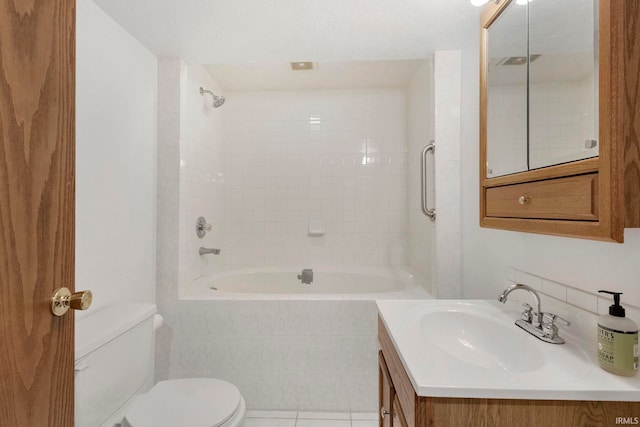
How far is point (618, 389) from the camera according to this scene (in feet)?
2.13

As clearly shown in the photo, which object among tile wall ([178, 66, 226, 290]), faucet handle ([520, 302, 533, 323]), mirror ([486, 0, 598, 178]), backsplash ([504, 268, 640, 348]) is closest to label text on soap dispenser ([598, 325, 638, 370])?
backsplash ([504, 268, 640, 348])

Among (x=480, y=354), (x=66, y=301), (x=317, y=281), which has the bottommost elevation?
(x=317, y=281)

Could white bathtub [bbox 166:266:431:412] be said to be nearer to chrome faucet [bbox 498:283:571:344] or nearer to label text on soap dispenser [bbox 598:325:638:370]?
chrome faucet [bbox 498:283:571:344]

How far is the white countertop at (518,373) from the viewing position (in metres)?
0.66

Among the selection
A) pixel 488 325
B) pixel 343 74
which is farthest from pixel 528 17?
pixel 343 74

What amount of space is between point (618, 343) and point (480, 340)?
434 millimetres

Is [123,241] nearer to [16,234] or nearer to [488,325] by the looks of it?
[16,234]

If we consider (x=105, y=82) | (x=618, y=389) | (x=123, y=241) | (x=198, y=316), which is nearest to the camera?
(x=618, y=389)

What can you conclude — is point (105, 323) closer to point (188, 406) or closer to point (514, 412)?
point (188, 406)

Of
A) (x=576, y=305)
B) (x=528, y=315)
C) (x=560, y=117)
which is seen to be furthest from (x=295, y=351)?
(x=560, y=117)

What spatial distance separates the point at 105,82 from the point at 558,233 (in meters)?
1.95

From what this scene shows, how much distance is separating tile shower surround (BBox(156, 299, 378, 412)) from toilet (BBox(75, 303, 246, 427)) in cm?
47

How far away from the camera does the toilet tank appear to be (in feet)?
3.47

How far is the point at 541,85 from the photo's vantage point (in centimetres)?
→ 95
